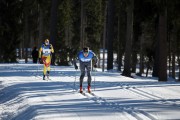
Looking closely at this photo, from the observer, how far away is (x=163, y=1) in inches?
1054

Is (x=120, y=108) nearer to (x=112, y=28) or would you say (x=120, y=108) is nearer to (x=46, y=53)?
(x=46, y=53)

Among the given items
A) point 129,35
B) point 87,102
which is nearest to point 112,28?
point 129,35

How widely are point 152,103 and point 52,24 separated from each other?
26138 mm

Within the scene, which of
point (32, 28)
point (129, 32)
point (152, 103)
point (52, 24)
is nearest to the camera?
point (152, 103)

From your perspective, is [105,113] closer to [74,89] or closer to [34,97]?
[34,97]

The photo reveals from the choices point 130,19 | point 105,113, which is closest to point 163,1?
point 130,19

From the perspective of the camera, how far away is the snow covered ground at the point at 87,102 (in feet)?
41.2

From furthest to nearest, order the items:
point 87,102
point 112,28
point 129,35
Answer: point 112,28, point 129,35, point 87,102

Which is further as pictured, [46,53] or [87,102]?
[46,53]

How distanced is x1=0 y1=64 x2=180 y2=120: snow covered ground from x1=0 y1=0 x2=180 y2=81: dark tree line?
29.2ft

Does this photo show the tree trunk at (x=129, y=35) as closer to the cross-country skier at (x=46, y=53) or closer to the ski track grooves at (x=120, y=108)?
the cross-country skier at (x=46, y=53)

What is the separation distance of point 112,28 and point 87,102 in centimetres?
2486

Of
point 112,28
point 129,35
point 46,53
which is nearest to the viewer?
point 46,53

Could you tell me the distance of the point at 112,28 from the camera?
3962 cm
